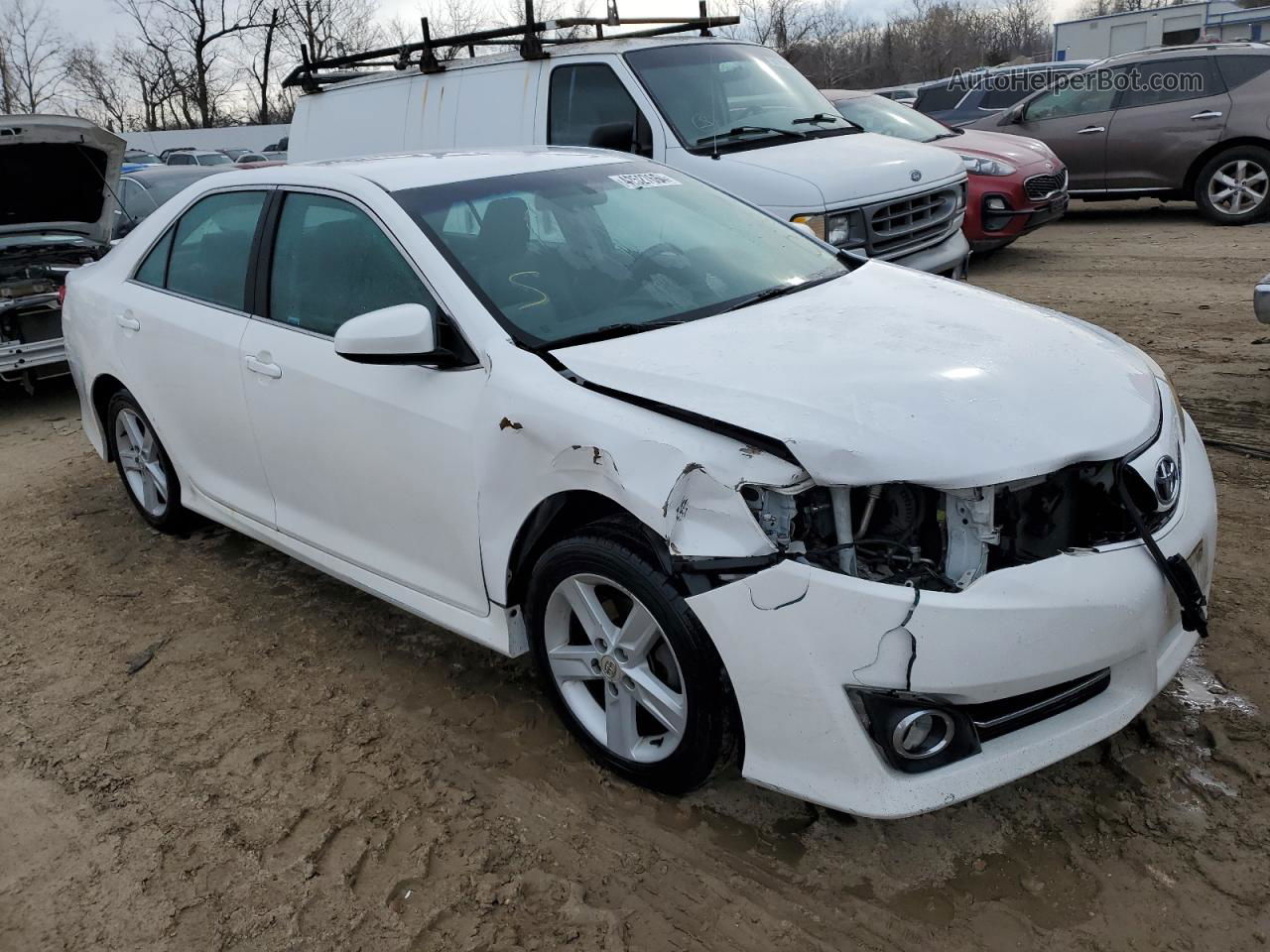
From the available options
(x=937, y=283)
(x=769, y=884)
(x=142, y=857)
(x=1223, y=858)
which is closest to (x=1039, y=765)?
(x=1223, y=858)

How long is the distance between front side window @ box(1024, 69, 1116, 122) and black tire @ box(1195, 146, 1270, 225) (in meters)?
1.29

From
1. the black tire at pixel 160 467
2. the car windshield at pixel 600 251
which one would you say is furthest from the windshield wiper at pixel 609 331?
the black tire at pixel 160 467

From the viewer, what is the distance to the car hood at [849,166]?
6.74 metres

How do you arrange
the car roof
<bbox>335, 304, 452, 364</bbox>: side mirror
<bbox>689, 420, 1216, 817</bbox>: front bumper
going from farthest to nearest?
the car roof → <bbox>335, 304, 452, 364</bbox>: side mirror → <bbox>689, 420, 1216, 817</bbox>: front bumper

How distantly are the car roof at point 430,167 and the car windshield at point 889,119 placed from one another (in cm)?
671

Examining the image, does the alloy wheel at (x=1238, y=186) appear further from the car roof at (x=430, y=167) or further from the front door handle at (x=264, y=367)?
the front door handle at (x=264, y=367)

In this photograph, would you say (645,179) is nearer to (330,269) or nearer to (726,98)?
(330,269)

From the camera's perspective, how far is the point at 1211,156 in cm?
1077

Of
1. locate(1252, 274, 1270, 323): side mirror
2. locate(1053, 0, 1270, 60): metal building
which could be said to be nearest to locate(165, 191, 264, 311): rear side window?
locate(1252, 274, 1270, 323): side mirror

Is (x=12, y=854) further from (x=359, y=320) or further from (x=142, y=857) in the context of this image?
(x=359, y=320)

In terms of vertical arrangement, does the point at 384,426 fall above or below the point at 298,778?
above

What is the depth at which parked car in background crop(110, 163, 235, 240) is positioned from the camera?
937cm

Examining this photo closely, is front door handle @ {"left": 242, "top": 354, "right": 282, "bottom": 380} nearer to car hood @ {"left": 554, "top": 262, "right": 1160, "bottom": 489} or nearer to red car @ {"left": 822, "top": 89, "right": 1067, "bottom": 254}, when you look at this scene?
car hood @ {"left": 554, "top": 262, "right": 1160, "bottom": 489}

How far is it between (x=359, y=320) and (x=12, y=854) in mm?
1701
